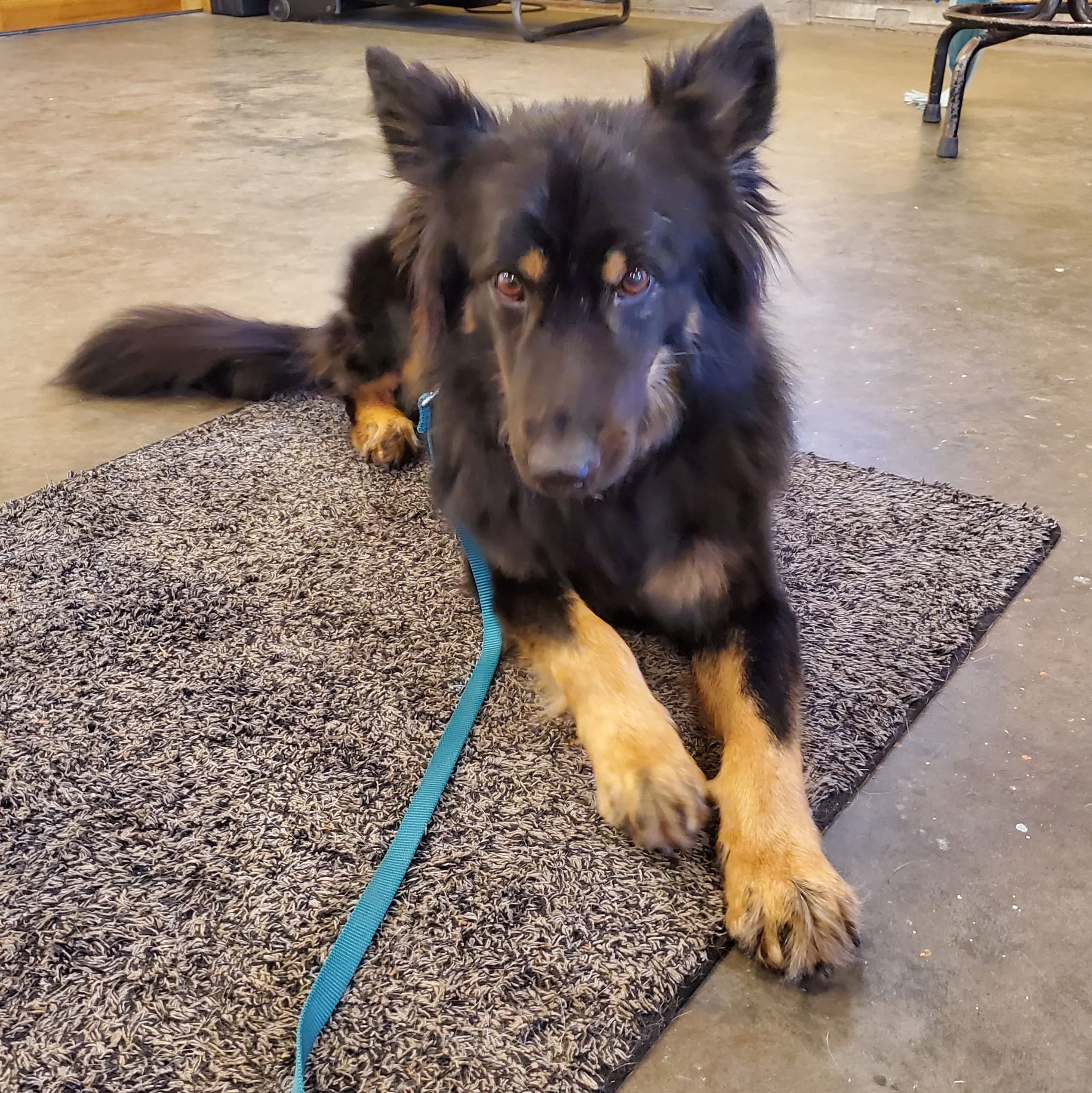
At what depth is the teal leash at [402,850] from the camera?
1.31m

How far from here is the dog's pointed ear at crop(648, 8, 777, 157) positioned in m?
1.74

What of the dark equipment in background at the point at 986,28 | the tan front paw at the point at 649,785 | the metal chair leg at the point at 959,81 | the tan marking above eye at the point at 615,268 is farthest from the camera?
the metal chair leg at the point at 959,81

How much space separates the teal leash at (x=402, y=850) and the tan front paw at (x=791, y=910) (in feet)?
1.62

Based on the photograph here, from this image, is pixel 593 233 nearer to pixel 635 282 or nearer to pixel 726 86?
pixel 635 282

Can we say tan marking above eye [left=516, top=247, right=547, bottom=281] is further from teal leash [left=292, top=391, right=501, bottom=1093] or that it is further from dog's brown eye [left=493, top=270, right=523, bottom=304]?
teal leash [left=292, top=391, right=501, bottom=1093]

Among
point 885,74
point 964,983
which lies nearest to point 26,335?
point 964,983

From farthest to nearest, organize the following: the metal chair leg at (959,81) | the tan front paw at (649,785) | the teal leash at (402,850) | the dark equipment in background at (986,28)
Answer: the metal chair leg at (959,81)
the dark equipment in background at (986,28)
the tan front paw at (649,785)
the teal leash at (402,850)

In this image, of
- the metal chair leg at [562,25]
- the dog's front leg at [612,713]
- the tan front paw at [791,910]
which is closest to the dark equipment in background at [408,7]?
the metal chair leg at [562,25]

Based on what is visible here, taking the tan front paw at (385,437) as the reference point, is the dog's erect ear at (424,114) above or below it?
above

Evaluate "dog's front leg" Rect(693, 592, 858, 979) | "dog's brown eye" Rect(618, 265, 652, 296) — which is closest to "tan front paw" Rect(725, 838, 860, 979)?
"dog's front leg" Rect(693, 592, 858, 979)

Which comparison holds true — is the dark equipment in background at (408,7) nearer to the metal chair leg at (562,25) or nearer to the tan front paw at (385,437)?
the metal chair leg at (562,25)

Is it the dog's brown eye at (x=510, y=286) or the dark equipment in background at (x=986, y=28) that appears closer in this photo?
the dog's brown eye at (x=510, y=286)

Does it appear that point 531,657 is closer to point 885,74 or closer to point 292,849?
A: point 292,849

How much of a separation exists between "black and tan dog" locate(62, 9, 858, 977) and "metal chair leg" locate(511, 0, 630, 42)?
344 inches
